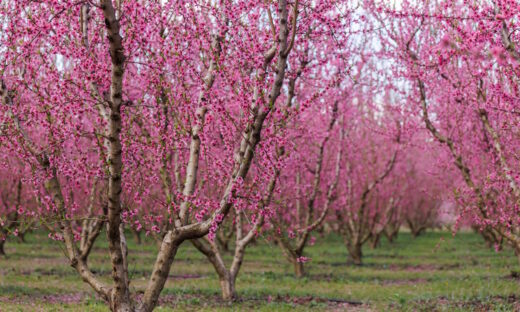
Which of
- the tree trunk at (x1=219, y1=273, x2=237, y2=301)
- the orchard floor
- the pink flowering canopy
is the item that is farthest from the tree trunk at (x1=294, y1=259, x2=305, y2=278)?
the pink flowering canopy

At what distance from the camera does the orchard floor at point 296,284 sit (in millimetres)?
12055

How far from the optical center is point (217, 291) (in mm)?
14125

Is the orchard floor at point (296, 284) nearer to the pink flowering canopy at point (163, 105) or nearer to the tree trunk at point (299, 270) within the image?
the tree trunk at point (299, 270)

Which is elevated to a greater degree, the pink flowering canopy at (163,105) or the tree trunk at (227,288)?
the pink flowering canopy at (163,105)

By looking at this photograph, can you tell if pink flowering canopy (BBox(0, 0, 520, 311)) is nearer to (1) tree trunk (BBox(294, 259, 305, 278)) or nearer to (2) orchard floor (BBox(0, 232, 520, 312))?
(2) orchard floor (BBox(0, 232, 520, 312))

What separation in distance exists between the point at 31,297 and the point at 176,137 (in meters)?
7.28

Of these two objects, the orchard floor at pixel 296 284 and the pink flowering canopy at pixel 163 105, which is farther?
the orchard floor at pixel 296 284

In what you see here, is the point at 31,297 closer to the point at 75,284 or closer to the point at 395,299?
the point at 75,284

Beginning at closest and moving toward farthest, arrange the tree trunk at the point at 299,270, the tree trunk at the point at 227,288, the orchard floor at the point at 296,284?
the orchard floor at the point at 296,284 < the tree trunk at the point at 227,288 < the tree trunk at the point at 299,270

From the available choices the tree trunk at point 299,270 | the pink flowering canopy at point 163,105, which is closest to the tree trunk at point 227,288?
the pink flowering canopy at point 163,105

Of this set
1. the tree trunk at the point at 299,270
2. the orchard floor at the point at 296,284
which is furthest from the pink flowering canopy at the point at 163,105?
the tree trunk at the point at 299,270

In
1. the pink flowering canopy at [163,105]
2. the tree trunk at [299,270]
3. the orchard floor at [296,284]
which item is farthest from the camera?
the tree trunk at [299,270]

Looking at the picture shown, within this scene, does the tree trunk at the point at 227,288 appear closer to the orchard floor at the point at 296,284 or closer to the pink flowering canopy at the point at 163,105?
the orchard floor at the point at 296,284

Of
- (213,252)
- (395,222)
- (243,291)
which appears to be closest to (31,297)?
(213,252)
